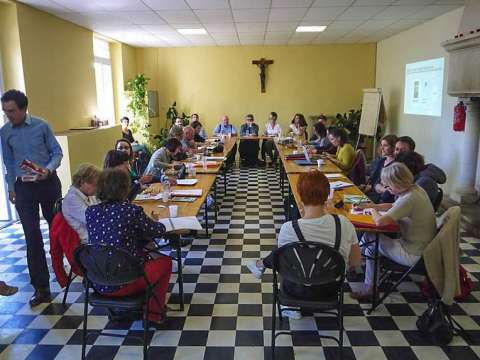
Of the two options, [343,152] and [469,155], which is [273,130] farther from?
[469,155]

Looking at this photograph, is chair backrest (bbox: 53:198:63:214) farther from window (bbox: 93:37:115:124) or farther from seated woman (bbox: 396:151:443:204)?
window (bbox: 93:37:115:124)

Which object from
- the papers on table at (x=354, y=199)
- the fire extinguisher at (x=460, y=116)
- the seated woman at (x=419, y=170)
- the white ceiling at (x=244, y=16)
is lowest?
the papers on table at (x=354, y=199)

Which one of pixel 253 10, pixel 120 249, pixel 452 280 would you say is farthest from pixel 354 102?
pixel 120 249

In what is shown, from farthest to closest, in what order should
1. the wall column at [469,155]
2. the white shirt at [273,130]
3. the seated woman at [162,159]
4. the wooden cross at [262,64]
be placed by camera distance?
1. the wooden cross at [262,64]
2. the white shirt at [273,130]
3. the wall column at [469,155]
4. the seated woman at [162,159]

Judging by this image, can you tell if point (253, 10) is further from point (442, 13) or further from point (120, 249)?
point (120, 249)

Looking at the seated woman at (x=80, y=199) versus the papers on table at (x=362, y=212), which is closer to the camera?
the seated woman at (x=80, y=199)

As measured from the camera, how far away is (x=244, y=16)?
6.62m

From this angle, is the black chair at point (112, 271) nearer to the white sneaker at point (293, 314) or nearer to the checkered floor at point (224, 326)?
the checkered floor at point (224, 326)

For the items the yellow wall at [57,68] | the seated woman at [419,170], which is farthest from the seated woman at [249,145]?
the seated woman at [419,170]

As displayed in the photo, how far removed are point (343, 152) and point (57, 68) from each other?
4610 millimetres

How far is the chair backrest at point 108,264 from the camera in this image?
225 cm

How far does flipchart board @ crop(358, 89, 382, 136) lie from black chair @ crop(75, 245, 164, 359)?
25.3ft

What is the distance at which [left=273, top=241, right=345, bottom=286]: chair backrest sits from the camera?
7.17 feet

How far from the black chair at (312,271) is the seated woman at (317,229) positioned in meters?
0.04
